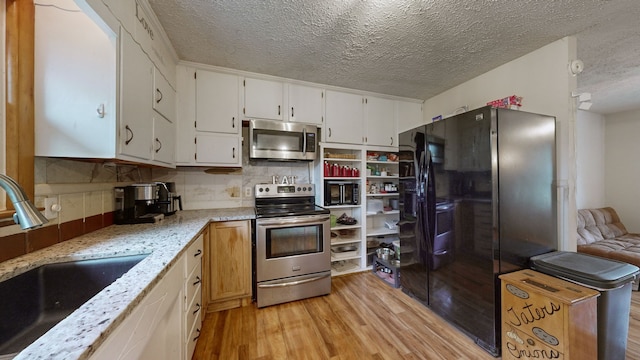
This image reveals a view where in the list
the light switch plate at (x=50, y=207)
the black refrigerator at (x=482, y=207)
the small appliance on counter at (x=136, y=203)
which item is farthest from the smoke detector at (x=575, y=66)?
the light switch plate at (x=50, y=207)

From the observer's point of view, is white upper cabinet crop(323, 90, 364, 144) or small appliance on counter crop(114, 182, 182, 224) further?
white upper cabinet crop(323, 90, 364, 144)

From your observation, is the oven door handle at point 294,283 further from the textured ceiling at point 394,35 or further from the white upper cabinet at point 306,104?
the textured ceiling at point 394,35

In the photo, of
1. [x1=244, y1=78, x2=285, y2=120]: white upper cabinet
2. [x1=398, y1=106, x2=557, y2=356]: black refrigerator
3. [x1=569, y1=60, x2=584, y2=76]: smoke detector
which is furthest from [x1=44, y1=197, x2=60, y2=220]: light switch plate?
[x1=569, y1=60, x2=584, y2=76]: smoke detector

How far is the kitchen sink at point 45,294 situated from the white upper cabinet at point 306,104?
6.57ft

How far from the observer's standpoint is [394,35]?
177cm

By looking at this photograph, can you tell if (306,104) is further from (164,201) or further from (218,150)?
(164,201)

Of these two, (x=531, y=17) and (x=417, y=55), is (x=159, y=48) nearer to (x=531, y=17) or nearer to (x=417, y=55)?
(x=417, y=55)

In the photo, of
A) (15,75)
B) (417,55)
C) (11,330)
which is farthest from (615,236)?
(15,75)

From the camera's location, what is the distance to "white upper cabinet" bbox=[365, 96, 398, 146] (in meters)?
2.96

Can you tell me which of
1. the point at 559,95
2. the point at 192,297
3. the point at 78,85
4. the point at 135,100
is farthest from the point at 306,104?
the point at 559,95

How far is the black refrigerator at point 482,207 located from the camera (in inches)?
60.5

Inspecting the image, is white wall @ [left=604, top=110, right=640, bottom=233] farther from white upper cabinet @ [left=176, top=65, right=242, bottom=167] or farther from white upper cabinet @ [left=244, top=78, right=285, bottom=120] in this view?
white upper cabinet @ [left=176, top=65, right=242, bottom=167]

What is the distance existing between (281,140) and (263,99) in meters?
0.50

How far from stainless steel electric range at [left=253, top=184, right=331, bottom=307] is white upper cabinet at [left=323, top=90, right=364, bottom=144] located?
40.9 inches
